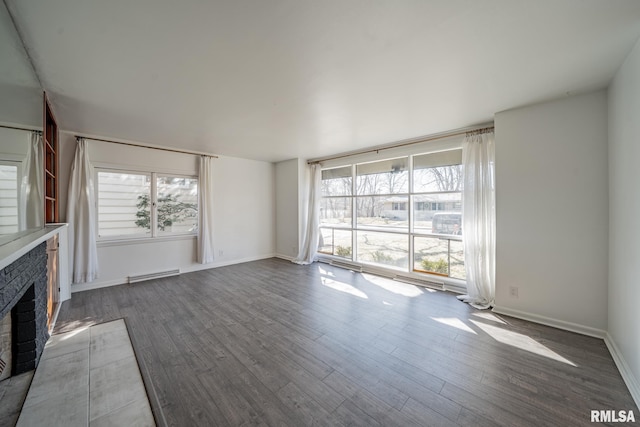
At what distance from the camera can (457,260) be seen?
3.81 metres

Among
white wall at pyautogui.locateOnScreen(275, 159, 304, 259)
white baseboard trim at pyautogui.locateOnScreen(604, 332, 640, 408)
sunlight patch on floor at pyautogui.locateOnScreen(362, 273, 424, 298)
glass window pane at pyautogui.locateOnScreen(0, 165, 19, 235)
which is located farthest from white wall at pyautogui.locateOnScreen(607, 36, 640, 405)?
white wall at pyautogui.locateOnScreen(275, 159, 304, 259)

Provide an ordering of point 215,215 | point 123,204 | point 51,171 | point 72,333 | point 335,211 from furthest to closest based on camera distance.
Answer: point 335,211
point 215,215
point 123,204
point 51,171
point 72,333

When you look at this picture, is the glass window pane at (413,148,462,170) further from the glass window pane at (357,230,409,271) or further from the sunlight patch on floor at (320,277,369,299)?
the sunlight patch on floor at (320,277,369,299)

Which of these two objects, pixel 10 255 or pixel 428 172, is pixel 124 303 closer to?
pixel 10 255

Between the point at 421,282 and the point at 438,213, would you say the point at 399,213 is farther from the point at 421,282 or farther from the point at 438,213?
the point at 421,282

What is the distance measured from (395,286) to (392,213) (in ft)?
4.40

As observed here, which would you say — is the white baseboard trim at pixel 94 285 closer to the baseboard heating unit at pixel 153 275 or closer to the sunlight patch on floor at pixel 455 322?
the baseboard heating unit at pixel 153 275

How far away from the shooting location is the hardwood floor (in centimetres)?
156

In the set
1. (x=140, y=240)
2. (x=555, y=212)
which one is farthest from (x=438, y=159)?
(x=140, y=240)

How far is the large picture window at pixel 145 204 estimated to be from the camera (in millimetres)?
4043

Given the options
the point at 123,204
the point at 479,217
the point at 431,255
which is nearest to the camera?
the point at 479,217

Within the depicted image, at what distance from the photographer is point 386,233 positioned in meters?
4.65

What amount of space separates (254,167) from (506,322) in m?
5.38

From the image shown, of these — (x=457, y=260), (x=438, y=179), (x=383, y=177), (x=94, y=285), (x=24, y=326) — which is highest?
(x=383, y=177)
